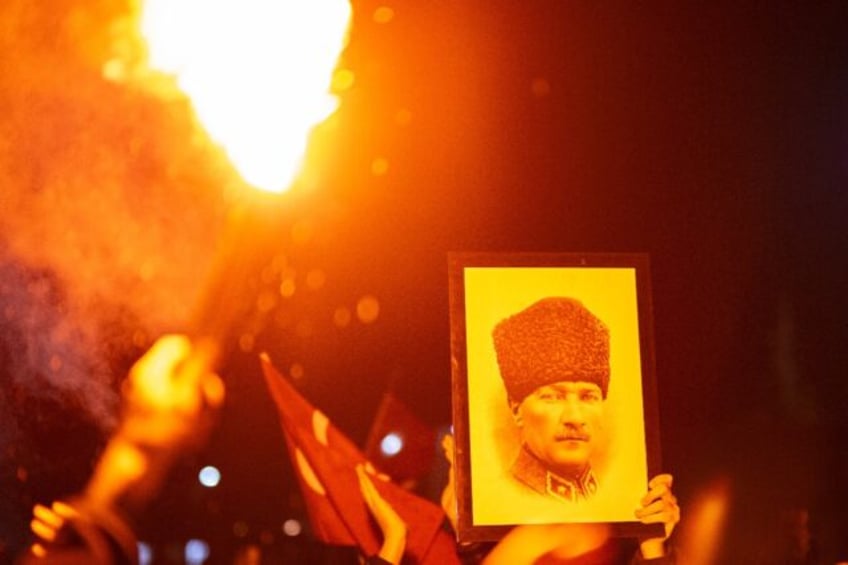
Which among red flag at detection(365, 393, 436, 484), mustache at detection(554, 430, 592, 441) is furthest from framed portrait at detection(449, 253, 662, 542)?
red flag at detection(365, 393, 436, 484)

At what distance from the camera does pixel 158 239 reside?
4422 mm

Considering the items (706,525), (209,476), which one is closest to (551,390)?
(706,525)

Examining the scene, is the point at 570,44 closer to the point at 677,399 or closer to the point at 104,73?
the point at 677,399

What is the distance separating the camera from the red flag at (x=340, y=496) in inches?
159

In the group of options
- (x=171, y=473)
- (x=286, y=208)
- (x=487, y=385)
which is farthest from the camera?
(x=286, y=208)

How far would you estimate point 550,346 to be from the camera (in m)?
Result: 3.88

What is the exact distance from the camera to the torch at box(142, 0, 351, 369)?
4.38 metres

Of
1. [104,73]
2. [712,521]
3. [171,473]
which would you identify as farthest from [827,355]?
[104,73]

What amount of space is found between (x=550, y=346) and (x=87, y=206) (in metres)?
1.71

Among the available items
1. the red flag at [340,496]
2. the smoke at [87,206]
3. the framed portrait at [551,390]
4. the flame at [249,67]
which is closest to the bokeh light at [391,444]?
the red flag at [340,496]

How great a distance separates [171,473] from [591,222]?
5.62 feet

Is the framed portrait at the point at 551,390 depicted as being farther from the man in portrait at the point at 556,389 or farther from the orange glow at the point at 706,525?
the orange glow at the point at 706,525

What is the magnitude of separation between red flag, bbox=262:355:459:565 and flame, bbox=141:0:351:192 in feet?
2.91

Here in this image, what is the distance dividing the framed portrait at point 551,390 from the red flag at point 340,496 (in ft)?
0.99
